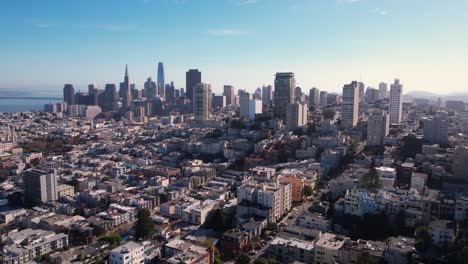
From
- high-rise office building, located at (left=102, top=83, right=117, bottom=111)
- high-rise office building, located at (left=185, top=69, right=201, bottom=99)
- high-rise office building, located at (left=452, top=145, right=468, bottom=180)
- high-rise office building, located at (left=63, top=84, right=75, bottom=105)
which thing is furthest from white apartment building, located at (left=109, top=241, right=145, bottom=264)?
high-rise office building, located at (left=63, top=84, right=75, bottom=105)

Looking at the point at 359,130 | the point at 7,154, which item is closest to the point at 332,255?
the point at 359,130

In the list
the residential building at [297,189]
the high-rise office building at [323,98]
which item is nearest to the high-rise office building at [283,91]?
the high-rise office building at [323,98]

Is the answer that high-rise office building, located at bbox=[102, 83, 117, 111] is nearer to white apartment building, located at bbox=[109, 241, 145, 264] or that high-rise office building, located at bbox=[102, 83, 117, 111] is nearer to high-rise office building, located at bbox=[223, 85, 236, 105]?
high-rise office building, located at bbox=[223, 85, 236, 105]

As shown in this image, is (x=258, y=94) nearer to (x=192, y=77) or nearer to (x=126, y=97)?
(x=192, y=77)

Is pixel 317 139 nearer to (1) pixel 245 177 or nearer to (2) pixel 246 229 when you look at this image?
(1) pixel 245 177

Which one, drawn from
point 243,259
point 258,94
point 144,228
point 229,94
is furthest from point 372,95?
point 243,259

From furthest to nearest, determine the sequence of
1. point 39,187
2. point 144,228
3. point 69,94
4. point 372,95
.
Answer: point 69,94
point 372,95
point 39,187
point 144,228

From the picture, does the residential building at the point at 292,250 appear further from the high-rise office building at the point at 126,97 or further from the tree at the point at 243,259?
the high-rise office building at the point at 126,97
